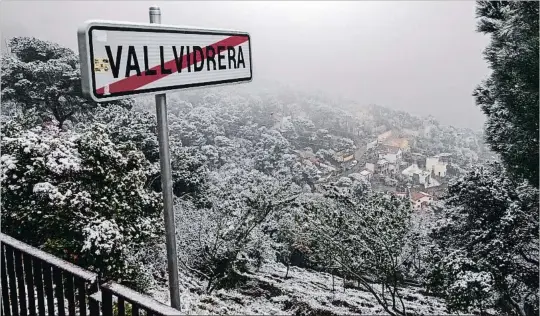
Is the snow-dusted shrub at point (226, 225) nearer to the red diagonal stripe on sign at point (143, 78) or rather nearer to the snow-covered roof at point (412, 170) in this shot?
the snow-covered roof at point (412, 170)

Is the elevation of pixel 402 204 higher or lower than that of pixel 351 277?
higher

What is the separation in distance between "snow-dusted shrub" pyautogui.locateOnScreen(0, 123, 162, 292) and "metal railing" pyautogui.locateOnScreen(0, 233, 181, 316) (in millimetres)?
3161

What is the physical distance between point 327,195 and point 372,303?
239 centimetres

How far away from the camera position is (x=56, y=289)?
102cm

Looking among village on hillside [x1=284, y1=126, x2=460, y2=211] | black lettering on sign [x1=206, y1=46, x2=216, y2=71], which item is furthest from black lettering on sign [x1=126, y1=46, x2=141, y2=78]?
village on hillside [x1=284, y1=126, x2=460, y2=211]

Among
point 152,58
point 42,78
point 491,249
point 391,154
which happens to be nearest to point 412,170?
point 391,154

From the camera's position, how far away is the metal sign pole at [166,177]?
2.76ft

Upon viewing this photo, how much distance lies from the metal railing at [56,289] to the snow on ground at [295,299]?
5748 mm

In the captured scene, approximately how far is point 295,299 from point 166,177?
7.83 m

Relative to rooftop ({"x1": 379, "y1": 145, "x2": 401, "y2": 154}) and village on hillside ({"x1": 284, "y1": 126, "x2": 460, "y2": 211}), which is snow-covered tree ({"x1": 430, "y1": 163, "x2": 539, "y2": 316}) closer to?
village on hillside ({"x1": 284, "y1": 126, "x2": 460, "y2": 211})

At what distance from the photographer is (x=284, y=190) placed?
35.7 ft

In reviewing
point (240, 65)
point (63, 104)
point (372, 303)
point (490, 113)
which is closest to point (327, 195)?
point (372, 303)

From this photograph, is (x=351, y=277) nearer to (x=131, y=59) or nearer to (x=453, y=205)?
(x=453, y=205)

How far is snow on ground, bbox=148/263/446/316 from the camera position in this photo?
293 inches
